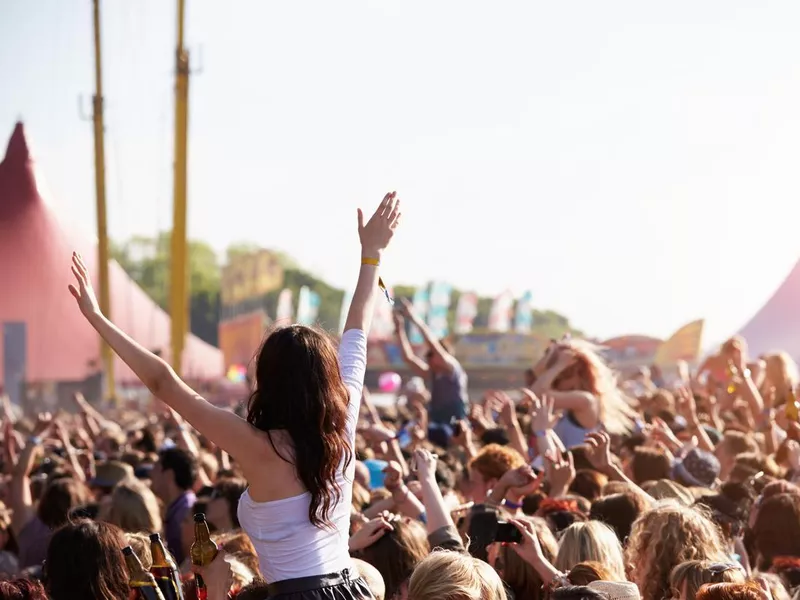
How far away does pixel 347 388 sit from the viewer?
10.3 feet

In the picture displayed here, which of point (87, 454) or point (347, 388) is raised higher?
point (347, 388)

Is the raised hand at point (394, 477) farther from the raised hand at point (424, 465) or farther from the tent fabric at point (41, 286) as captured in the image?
the tent fabric at point (41, 286)

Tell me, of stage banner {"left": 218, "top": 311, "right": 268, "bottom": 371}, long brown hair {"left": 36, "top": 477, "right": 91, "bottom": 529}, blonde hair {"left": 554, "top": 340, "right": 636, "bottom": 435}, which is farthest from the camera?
stage banner {"left": 218, "top": 311, "right": 268, "bottom": 371}

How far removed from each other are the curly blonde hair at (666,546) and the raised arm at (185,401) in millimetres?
1625

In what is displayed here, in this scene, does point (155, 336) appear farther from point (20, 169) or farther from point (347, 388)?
point (347, 388)

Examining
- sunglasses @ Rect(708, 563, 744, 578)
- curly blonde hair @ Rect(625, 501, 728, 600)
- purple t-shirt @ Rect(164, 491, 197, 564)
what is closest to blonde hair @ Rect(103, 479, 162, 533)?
purple t-shirt @ Rect(164, 491, 197, 564)

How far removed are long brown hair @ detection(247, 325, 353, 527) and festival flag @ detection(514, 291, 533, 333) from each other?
145 feet

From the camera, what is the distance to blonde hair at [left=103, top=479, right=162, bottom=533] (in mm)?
5633

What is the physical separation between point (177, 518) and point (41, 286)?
114ft

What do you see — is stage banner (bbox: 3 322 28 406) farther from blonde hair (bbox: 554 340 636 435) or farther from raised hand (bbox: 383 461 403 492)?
raised hand (bbox: 383 461 403 492)

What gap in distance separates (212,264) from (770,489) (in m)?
112

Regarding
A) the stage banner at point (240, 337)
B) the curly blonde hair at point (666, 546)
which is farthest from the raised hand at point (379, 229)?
the stage banner at point (240, 337)

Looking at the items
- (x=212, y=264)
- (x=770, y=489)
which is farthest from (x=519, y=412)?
(x=212, y=264)

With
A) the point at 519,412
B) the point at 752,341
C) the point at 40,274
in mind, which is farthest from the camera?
the point at 40,274
